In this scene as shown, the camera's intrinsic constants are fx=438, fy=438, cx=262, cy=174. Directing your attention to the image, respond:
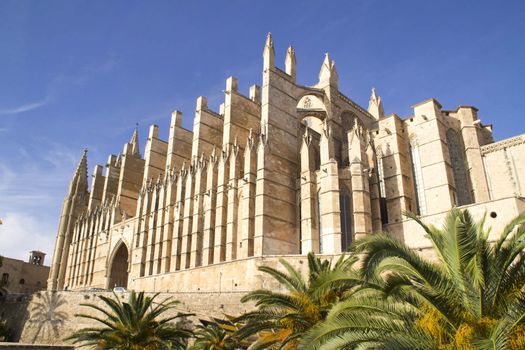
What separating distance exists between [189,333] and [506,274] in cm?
998

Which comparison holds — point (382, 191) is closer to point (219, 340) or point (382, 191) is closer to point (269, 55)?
point (269, 55)

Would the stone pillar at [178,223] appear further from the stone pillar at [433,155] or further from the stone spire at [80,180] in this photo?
the stone spire at [80,180]

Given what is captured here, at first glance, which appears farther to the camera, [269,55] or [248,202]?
[269,55]

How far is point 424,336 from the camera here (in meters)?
6.06

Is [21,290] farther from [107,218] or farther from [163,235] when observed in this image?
[163,235]

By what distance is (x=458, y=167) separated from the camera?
25078 mm

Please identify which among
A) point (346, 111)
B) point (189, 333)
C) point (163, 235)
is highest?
point (346, 111)

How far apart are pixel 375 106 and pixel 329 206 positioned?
16.1 meters

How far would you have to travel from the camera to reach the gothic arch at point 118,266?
119ft

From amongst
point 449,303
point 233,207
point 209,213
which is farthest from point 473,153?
point 449,303

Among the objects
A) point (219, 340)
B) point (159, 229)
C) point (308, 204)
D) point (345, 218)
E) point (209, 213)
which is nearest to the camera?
point (219, 340)

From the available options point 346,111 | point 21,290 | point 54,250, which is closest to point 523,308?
A: point 346,111

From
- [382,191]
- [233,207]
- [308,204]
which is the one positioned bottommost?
[308,204]

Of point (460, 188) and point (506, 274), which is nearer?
point (506, 274)
